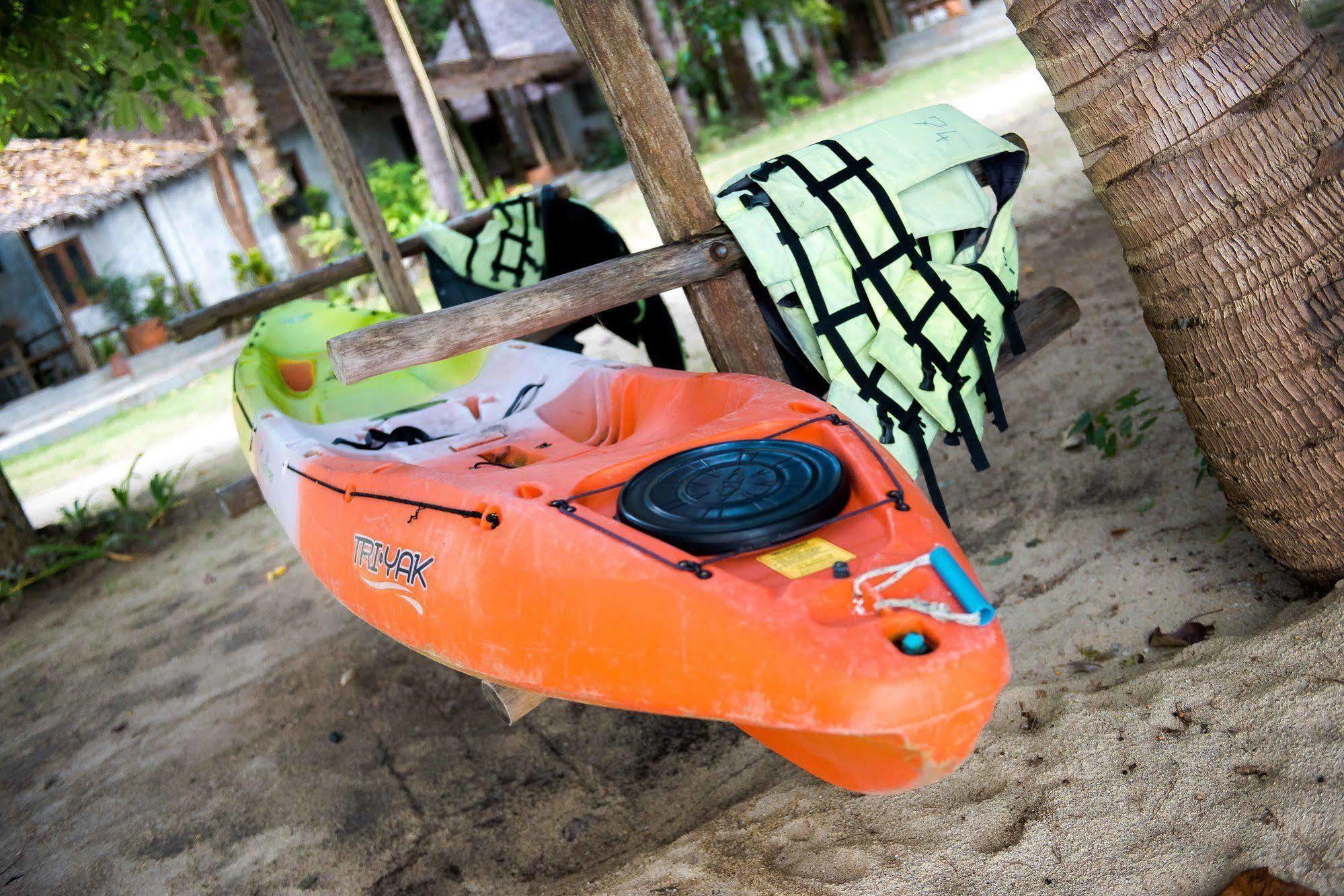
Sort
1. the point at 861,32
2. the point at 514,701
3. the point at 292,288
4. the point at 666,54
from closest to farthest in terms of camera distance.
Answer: the point at 514,701
the point at 292,288
the point at 666,54
the point at 861,32

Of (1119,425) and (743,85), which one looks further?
(743,85)

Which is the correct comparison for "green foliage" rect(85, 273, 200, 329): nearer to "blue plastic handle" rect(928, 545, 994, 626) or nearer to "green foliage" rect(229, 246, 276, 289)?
"green foliage" rect(229, 246, 276, 289)

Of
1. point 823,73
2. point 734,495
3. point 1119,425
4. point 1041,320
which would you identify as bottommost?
point 1119,425

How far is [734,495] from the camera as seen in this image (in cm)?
209

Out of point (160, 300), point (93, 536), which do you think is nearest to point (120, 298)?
point (160, 300)

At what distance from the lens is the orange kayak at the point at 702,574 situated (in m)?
1.66

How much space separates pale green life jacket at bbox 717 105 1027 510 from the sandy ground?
682 mm

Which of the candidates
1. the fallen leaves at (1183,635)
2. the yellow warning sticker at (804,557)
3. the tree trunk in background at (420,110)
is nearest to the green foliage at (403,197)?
the tree trunk in background at (420,110)

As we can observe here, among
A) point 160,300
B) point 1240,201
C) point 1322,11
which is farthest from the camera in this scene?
point 160,300

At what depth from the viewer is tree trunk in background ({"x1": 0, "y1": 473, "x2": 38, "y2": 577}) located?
639 cm

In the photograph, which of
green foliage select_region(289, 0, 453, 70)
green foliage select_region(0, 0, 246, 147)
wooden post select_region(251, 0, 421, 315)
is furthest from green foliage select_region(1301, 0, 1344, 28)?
green foliage select_region(289, 0, 453, 70)

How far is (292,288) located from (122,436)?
22.3ft

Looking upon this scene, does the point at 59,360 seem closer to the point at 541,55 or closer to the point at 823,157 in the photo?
the point at 541,55

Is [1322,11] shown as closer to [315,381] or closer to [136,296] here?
[315,381]
